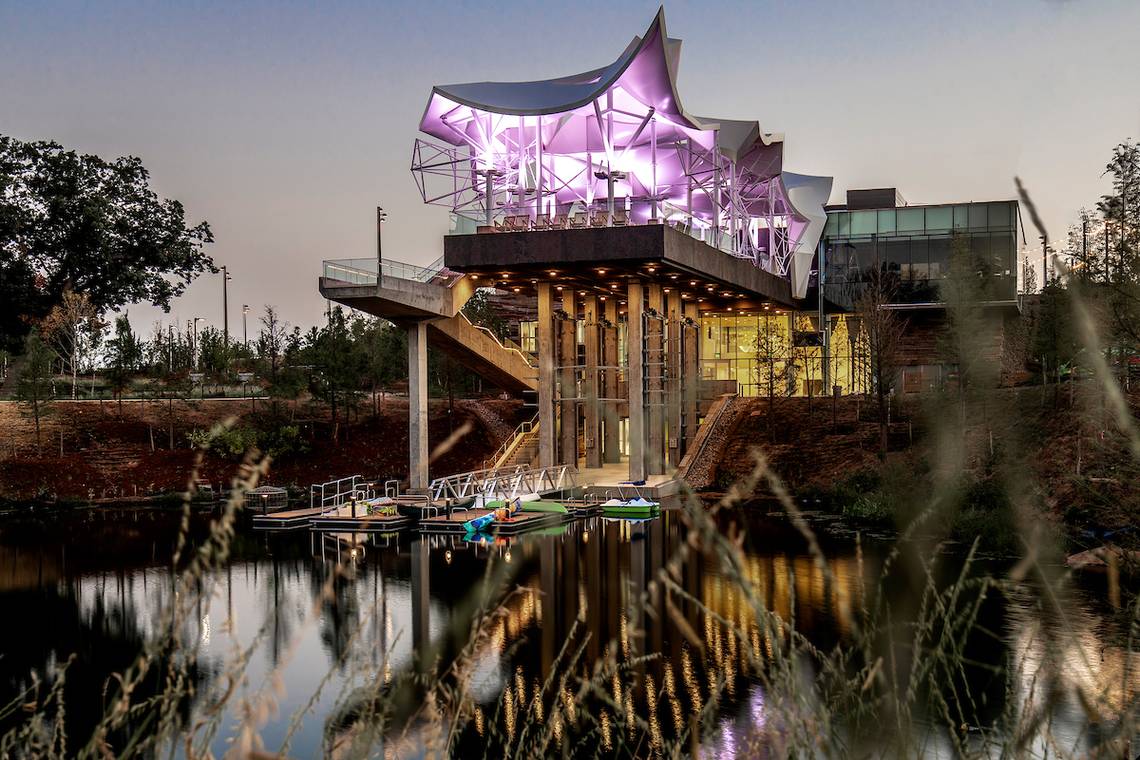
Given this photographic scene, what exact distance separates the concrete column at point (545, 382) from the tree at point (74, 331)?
62.5ft

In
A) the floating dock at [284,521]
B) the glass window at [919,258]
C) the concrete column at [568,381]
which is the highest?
the glass window at [919,258]

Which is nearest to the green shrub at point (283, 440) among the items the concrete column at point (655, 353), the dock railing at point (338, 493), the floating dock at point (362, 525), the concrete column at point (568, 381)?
the dock railing at point (338, 493)

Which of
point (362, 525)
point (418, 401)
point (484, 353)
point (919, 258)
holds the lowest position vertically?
point (362, 525)

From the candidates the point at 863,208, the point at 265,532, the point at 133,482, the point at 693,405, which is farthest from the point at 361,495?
the point at 863,208

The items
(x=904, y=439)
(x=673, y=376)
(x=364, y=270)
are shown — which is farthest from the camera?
(x=673, y=376)

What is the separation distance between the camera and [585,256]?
105 ft

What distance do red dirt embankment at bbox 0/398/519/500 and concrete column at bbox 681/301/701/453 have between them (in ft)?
26.7

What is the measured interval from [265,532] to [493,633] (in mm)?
13489

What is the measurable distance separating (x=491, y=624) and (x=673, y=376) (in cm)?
2397

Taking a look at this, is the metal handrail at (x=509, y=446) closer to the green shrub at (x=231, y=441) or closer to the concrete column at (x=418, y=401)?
the concrete column at (x=418, y=401)

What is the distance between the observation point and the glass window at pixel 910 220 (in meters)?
46.6

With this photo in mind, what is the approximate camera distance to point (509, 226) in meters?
33.3

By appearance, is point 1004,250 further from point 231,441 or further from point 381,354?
point 231,441

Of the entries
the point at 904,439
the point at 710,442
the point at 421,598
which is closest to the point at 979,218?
the point at 904,439
